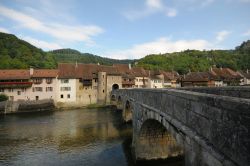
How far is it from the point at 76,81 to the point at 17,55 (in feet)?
148

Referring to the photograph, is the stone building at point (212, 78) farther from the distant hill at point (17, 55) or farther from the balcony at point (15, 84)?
the distant hill at point (17, 55)

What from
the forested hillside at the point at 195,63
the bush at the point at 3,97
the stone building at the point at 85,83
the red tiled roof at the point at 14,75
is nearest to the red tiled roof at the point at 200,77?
the stone building at the point at 85,83

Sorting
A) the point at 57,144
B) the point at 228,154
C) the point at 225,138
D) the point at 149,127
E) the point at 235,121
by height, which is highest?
the point at 235,121

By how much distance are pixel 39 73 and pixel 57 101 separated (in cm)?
853

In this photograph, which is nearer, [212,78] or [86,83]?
[86,83]

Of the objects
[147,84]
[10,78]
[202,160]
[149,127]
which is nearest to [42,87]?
[10,78]

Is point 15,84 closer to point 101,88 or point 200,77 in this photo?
point 101,88

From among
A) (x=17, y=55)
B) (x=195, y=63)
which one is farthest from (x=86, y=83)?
(x=195, y=63)

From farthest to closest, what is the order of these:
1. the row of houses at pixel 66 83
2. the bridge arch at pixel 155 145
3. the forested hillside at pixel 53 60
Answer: the forested hillside at pixel 53 60 < the row of houses at pixel 66 83 < the bridge arch at pixel 155 145

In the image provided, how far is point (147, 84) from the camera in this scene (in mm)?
79812

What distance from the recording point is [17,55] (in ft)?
315

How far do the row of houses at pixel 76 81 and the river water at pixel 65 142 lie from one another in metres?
16.4

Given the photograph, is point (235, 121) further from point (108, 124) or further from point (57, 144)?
point (108, 124)

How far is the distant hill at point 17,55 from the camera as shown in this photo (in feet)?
268
